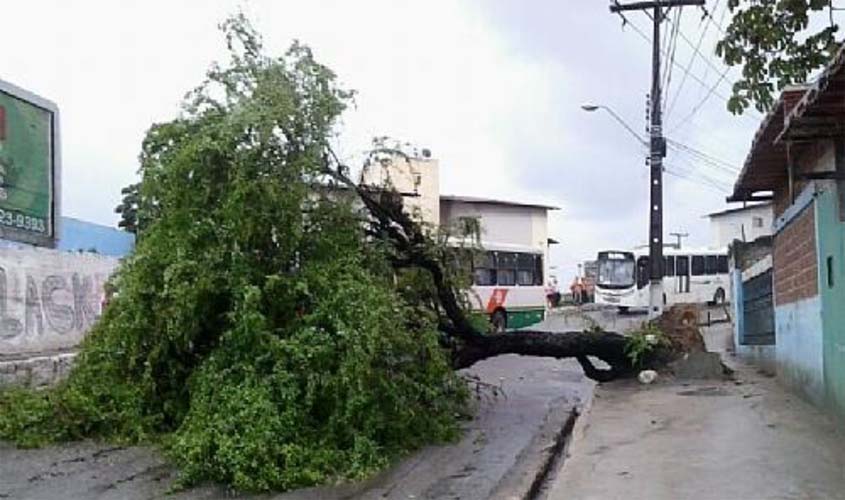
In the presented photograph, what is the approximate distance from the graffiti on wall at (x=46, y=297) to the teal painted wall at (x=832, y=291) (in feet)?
42.5

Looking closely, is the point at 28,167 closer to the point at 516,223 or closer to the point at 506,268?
the point at 506,268

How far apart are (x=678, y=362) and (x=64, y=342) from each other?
11535mm

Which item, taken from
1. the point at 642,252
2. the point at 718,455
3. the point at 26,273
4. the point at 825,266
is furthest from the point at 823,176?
the point at 642,252

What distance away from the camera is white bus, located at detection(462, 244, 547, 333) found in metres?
31.4

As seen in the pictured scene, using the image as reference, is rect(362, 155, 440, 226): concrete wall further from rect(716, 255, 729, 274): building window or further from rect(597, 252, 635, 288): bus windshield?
rect(716, 255, 729, 274): building window

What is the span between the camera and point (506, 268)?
32344mm

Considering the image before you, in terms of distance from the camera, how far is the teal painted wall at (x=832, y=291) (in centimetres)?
938

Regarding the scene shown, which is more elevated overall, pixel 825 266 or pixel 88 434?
pixel 825 266

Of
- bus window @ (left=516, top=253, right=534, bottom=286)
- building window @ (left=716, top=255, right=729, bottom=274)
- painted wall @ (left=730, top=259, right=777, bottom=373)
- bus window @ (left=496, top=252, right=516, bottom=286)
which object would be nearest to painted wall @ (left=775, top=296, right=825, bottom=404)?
painted wall @ (left=730, top=259, right=777, bottom=373)

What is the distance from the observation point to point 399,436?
11.9 meters

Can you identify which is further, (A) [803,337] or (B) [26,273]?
(B) [26,273]

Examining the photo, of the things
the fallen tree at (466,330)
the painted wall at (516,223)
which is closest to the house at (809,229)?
the fallen tree at (466,330)

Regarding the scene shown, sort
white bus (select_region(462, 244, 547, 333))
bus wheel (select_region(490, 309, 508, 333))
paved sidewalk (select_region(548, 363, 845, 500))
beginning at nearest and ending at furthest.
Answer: paved sidewalk (select_region(548, 363, 845, 500)) → white bus (select_region(462, 244, 547, 333)) → bus wheel (select_region(490, 309, 508, 333))

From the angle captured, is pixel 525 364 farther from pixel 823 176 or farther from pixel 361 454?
pixel 823 176
